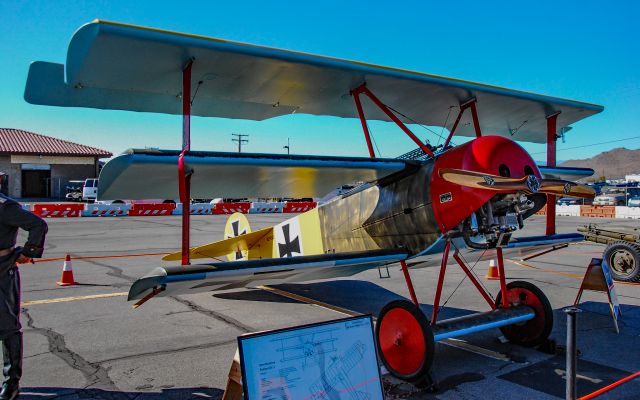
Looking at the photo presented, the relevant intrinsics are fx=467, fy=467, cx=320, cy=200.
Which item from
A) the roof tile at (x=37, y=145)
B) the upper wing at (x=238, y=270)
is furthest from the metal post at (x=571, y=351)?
the roof tile at (x=37, y=145)

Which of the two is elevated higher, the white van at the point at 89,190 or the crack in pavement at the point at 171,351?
the white van at the point at 89,190

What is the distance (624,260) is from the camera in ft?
29.2

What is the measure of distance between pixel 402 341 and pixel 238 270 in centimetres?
156

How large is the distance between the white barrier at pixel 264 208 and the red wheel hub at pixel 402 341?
92.2 feet

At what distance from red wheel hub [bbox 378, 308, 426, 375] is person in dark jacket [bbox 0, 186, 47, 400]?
116 inches

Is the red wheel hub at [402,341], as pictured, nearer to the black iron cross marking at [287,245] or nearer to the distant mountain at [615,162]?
the black iron cross marking at [287,245]

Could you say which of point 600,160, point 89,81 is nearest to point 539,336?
point 89,81

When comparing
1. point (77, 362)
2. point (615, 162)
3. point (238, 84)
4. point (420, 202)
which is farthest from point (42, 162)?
point (615, 162)

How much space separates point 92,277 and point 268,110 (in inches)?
201

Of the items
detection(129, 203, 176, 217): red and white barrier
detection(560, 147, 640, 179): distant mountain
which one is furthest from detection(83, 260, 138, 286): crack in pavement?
detection(560, 147, 640, 179): distant mountain

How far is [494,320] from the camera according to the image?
4.48 m

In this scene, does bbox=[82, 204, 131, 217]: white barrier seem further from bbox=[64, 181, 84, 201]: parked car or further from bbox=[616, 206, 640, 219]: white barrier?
bbox=[616, 206, 640, 219]: white barrier

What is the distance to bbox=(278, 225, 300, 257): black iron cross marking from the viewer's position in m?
6.45

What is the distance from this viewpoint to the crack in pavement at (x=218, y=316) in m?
5.51
